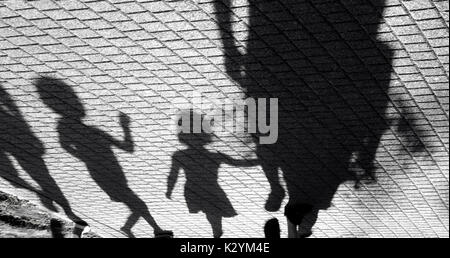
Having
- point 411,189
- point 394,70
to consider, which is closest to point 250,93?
point 394,70

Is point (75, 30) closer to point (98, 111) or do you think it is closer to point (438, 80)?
point (98, 111)

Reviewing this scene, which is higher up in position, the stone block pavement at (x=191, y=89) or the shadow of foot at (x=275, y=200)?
the stone block pavement at (x=191, y=89)

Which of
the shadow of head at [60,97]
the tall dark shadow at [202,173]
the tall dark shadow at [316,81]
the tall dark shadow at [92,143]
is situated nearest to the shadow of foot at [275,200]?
the tall dark shadow at [316,81]

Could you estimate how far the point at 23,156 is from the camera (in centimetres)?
545

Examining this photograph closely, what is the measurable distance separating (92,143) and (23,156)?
0.77m

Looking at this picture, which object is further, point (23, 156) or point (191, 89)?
point (23, 156)

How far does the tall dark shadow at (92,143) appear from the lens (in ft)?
15.9

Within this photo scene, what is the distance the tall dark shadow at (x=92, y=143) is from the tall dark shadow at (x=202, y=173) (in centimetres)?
46

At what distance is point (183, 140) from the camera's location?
5.09 meters

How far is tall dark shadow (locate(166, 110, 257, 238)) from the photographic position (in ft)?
16.6

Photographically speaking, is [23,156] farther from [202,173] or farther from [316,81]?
[316,81]

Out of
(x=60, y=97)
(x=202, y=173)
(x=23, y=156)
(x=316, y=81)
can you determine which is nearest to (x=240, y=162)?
(x=202, y=173)

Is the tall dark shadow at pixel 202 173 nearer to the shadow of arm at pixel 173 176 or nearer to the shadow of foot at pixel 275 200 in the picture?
the shadow of arm at pixel 173 176

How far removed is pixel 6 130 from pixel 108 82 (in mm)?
1212
